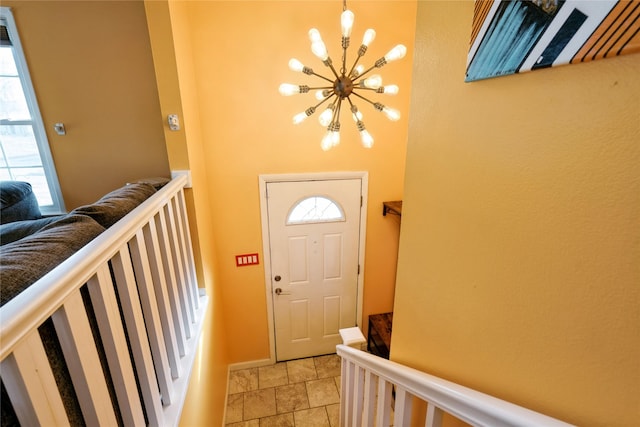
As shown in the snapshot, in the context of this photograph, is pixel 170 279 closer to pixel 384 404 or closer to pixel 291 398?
pixel 384 404

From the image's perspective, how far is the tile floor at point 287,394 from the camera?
2.79m

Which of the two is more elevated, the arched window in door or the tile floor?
the arched window in door

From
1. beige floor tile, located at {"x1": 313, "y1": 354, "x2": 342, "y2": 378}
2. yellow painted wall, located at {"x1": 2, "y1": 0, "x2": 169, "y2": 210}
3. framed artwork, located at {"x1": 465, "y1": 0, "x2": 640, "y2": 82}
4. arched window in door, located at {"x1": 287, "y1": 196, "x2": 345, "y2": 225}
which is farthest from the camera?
beige floor tile, located at {"x1": 313, "y1": 354, "x2": 342, "y2": 378}

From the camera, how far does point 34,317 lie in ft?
1.87

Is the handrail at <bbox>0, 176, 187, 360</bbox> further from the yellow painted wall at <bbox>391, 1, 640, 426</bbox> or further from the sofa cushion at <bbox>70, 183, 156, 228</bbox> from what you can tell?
the yellow painted wall at <bbox>391, 1, 640, 426</bbox>

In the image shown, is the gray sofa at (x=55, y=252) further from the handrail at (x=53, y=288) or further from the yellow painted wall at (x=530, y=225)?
the yellow painted wall at (x=530, y=225)

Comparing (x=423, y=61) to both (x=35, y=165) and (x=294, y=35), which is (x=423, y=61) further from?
(x=35, y=165)

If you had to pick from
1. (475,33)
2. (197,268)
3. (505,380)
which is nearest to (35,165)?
(197,268)

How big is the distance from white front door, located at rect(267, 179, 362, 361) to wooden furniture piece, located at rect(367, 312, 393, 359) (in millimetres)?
250

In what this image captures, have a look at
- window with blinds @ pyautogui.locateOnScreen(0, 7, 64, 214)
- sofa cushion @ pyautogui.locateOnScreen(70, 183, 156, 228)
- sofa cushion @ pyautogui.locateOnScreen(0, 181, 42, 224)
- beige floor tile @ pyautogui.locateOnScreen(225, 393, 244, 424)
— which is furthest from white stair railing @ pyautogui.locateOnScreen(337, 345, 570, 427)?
window with blinds @ pyautogui.locateOnScreen(0, 7, 64, 214)

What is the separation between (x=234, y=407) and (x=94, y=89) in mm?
3118

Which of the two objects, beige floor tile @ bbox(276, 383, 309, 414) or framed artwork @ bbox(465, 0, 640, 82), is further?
beige floor tile @ bbox(276, 383, 309, 414)

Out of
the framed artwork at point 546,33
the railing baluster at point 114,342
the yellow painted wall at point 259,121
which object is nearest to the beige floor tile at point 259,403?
the yellow painted wall at point 259,121

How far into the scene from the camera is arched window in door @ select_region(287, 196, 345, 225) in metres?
3.09
